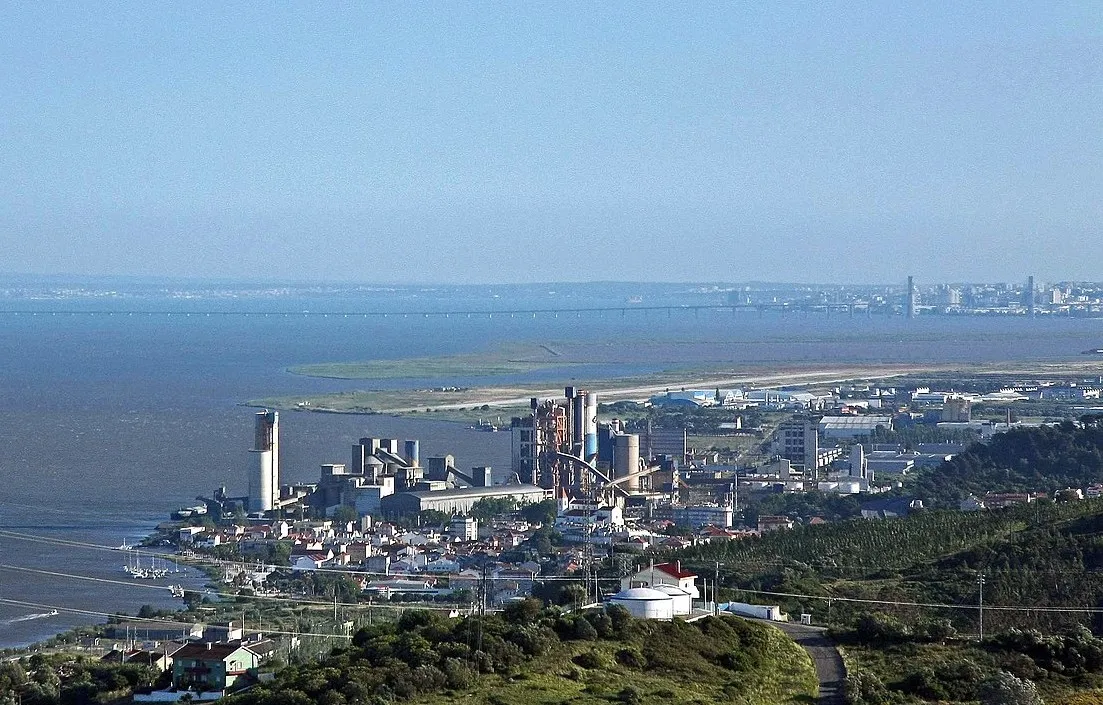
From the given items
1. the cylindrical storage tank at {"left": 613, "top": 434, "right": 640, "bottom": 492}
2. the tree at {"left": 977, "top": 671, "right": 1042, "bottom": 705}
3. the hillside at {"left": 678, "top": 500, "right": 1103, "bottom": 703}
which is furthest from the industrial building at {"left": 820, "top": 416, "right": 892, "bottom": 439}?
the tree at {"left": 977, "top": 671, "right": 1042, "bottom": 705}

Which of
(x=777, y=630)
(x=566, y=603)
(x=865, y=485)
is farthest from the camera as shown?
(x=865, y=485)

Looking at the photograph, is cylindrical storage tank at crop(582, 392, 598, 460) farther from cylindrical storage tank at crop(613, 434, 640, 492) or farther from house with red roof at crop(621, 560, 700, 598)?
house with red roof at crop(621, 560, 700, 598)

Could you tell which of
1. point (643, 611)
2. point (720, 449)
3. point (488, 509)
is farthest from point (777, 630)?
point (720, 449)

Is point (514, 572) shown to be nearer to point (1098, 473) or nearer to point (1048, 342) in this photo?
point (1098, 473)

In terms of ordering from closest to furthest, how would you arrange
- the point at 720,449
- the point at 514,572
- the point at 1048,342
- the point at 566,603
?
the point at 566,603 < the point at 514,572 < the point at 720,449 < the point at 1048,342

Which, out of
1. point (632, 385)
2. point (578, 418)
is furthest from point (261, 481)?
point (632, 385)

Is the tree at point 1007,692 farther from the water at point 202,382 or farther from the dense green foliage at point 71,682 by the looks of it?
the water at point 202,382

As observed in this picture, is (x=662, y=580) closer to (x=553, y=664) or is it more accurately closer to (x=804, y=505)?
(x=553, y=664)
